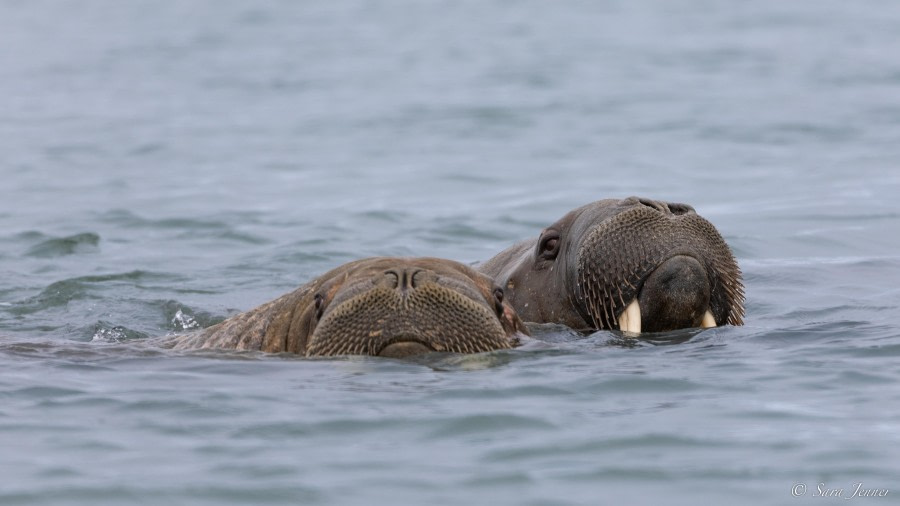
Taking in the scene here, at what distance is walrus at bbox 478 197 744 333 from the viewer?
343 inches

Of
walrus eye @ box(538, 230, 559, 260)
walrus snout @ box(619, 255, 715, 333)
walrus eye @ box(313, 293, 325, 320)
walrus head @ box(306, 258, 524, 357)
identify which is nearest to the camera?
walrus head @ box(306, 258, 524, 357)

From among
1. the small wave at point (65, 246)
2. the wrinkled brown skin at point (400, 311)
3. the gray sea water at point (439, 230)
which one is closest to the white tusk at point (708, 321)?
the gray sea water at point (439, 230)

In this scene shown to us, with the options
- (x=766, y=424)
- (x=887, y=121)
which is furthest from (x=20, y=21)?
(x=766, y=424)

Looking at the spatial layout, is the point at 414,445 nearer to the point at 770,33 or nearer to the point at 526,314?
the point at 526,314

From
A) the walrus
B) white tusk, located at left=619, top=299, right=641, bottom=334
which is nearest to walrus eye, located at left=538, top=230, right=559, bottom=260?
the walrus

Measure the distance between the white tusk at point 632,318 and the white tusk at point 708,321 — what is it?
0.39 metres

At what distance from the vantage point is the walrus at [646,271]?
343 inches

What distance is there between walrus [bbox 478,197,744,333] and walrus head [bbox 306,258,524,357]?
1316 millimetres

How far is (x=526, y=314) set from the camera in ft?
31.4

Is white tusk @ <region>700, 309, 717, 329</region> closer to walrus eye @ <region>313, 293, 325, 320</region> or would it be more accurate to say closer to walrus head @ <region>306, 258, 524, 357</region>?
walrus head @ <region>306, 258, 524, 357</region>

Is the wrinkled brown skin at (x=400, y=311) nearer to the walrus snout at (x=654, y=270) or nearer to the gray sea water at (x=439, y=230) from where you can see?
the gray sea water at (x=439, y=230)

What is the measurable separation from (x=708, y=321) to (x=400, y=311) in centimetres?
244

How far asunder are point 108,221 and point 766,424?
483 inches

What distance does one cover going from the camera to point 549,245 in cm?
962
